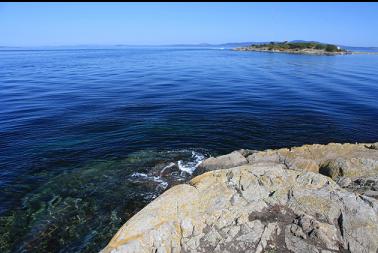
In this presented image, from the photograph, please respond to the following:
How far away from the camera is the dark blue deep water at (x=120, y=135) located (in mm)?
15953

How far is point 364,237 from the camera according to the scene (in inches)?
446

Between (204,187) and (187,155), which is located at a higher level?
(204,187)

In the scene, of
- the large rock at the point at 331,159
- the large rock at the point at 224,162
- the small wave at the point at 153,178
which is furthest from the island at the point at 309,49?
the small wave at the point at 153,178

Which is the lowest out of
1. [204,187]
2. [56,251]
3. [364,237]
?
[56,251]

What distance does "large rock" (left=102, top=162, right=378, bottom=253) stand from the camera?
11.2 metres

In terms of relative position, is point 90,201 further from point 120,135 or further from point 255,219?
point 120,135

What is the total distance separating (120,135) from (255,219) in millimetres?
17721

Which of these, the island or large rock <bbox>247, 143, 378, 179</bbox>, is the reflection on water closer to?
large rock <bbox>247, 143, 378, 179</bbox>

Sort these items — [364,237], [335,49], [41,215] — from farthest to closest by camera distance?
[335,49], [41,215], [364,237]

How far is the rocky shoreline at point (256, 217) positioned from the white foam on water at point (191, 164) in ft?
20.3

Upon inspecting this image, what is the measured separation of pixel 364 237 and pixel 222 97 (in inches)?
1286

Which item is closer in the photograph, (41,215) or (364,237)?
(364,237)

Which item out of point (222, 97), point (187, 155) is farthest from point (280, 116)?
point (187, 155)

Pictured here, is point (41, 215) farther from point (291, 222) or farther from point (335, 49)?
point (335, 49)
